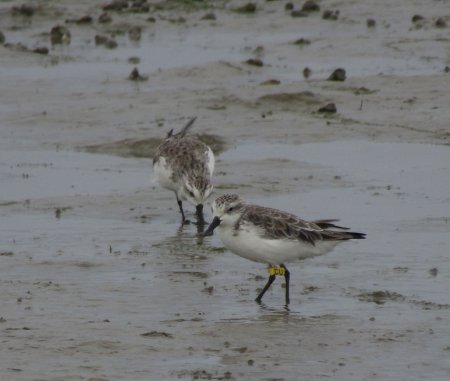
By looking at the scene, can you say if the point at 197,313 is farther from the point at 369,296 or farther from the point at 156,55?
the point at 156,55

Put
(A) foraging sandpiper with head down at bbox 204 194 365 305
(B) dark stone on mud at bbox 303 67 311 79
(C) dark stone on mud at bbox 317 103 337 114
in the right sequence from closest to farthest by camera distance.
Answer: (A) foraging sandpiper with head down at bbox 204 194 365 305, (C) dark stone on mud at bbox 317 103 337 114, (B) dark stone on mud at bbox 303 67 311 79

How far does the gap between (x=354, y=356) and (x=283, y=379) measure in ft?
2.68

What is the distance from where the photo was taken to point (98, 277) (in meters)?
12.0

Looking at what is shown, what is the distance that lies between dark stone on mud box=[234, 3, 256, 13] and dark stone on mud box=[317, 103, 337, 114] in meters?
11.2

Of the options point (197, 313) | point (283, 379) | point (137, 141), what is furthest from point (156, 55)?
point (283, 379)

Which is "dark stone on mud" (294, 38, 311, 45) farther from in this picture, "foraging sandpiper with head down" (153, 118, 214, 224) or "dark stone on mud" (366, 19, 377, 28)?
"foraging sandpiper with head down" (153, 118, 214, 224)

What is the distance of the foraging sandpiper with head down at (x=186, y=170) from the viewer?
14602 millimetres

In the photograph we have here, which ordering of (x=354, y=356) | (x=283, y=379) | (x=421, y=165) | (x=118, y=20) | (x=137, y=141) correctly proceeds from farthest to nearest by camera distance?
(x=118, y=20)
(x=137, y=141)
(x=421, y=165)
(x=354, y=356)
(x=283, y=379)

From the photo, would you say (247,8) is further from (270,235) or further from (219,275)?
(270,235)

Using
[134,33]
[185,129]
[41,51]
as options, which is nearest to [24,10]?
[134,33]

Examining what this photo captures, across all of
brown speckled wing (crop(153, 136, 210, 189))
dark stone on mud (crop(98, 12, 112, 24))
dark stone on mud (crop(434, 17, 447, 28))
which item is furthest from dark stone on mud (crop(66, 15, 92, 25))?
brown speckled wing (crop(153, 136, 210, 189))

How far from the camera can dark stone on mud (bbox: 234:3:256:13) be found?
1210 inches

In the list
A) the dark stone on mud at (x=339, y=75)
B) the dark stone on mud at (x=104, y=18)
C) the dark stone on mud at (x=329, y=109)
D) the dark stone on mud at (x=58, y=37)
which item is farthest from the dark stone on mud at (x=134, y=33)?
the dark stone on mud at (x=329, y=109)

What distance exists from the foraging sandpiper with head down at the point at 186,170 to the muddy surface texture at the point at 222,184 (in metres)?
0.38
